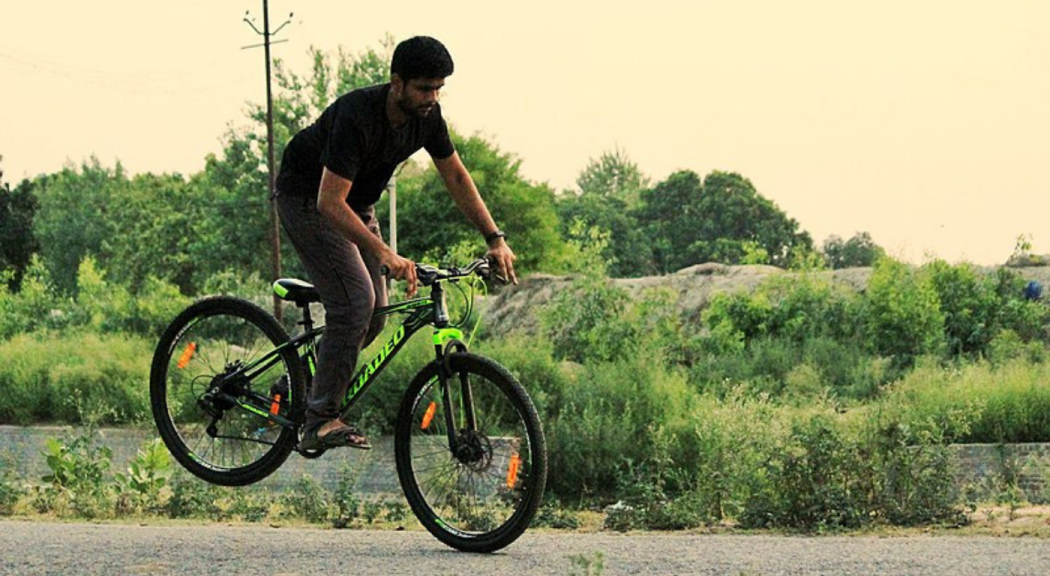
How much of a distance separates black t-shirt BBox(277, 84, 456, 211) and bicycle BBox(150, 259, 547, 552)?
1.64ft

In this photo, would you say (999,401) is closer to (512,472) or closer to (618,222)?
(512,472)

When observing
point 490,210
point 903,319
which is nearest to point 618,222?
point 490,210

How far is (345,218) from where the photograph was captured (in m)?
6.55

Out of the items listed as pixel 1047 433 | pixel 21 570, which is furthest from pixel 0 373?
pixel 21 570

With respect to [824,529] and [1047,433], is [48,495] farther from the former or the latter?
[1047,433]

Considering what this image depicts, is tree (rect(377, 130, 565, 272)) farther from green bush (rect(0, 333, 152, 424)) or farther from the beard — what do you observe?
the beard

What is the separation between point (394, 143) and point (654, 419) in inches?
328

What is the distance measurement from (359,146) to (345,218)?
0.35m

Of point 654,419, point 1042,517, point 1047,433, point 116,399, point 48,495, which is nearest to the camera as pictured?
point 1042,517

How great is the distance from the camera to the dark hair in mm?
6523

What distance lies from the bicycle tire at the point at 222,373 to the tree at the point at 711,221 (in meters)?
50.3

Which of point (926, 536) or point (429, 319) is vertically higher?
point (429, 319)

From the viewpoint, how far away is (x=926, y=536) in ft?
30.0

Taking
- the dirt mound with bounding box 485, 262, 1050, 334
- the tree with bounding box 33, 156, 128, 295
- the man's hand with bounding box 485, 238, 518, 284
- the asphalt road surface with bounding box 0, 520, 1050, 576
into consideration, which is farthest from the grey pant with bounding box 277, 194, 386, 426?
the tree with bounding box 33, 156, 128, 295
